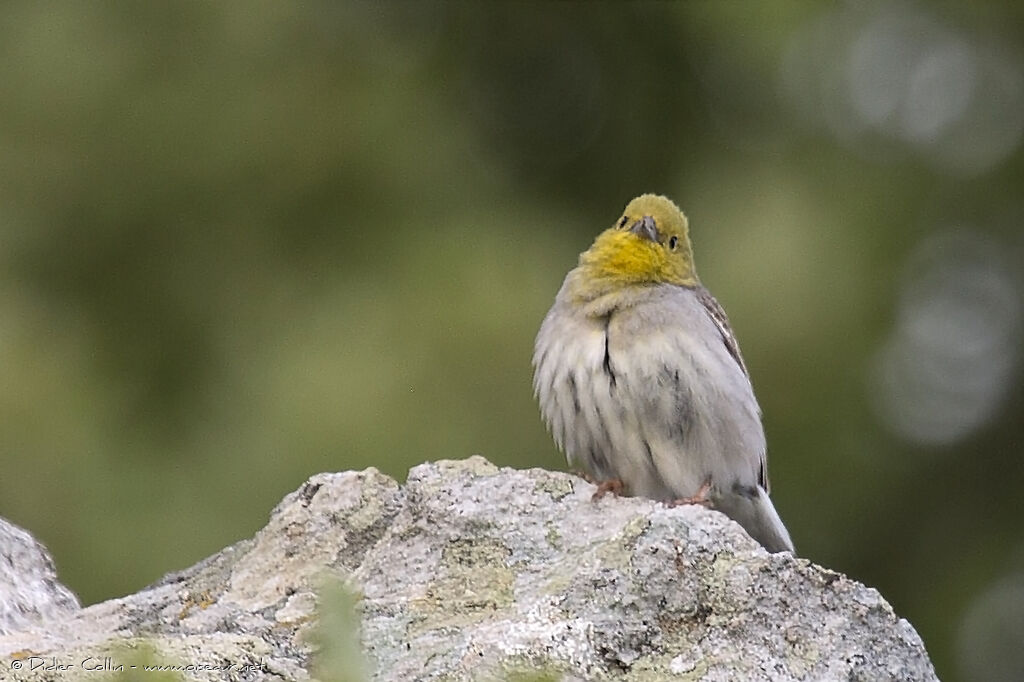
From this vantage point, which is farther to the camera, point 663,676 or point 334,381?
point 334,381

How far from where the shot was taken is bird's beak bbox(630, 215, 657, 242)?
601 cm

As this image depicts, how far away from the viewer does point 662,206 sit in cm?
622

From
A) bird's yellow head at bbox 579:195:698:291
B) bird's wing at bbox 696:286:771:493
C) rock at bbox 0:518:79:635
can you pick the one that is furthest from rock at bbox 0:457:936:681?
bird's yellow head at bbox 579:195:698:291

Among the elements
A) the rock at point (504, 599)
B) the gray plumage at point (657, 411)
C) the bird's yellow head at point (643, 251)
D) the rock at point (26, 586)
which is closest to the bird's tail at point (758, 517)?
the gray plumage at point (657, 411)

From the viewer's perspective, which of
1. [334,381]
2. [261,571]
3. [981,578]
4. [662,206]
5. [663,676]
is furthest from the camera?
[981,578]

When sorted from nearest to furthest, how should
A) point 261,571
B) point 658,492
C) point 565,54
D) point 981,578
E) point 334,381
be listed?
point 261,571
point 658,492
point 334,381
point 981,578
point 565,54

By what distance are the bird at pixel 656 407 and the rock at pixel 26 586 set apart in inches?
64.2

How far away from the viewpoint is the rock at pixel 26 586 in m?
3.86

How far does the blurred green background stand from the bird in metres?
2.04

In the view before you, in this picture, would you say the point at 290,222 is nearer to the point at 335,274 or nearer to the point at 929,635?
the point at 335,274

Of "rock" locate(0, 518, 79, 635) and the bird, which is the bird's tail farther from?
"rock" locate(0, 518, 79, 635)

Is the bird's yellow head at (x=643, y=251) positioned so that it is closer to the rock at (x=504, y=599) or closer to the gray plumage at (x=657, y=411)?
the gray plumage at (x=657, y=411)

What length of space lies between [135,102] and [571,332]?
15.1 feet

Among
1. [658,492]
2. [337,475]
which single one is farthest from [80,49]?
[337,475]
